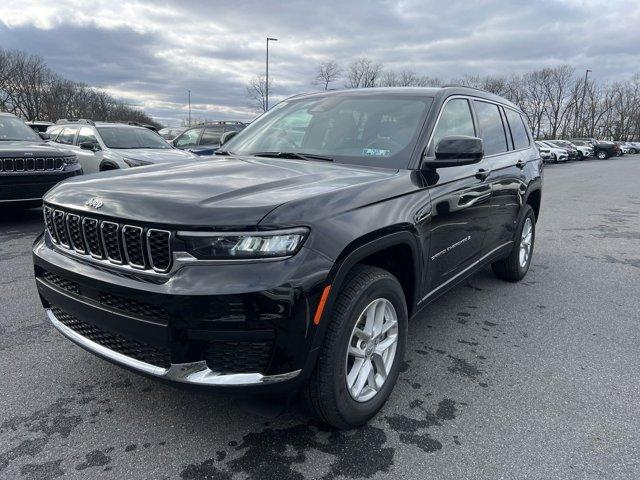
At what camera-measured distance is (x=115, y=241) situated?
2.22m

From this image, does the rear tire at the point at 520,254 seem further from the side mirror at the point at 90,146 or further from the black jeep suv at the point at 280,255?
the side mirror at the point at 90,146

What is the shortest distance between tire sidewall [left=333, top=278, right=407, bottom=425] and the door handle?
1445mm

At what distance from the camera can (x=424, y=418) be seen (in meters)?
2.66

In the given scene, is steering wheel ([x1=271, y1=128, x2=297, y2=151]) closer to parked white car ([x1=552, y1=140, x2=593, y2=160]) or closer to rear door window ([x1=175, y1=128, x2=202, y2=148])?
rear door window ([x1=175, y1=128, x2=202, y2=148])

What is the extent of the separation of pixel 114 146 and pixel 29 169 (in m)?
2.62

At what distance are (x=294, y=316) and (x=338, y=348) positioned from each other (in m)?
0.34

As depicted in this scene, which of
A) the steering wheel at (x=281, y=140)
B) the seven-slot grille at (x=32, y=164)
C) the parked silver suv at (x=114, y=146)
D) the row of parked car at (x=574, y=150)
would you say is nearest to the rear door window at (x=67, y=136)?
the parked silver suv at (x=114, y=146)

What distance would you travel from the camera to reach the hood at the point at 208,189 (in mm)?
2055

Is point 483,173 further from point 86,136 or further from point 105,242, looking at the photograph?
point 86,136

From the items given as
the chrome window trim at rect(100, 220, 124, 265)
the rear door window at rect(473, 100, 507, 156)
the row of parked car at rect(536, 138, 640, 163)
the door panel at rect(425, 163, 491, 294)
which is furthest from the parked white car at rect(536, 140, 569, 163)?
the chrome window trim at rect(100, 220, 124, 265)

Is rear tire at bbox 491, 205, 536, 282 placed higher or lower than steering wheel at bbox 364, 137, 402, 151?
lower

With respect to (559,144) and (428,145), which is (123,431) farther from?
(559,144)

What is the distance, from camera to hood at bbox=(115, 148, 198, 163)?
28.2ft

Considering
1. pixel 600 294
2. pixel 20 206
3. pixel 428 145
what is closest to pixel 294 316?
pixel 428 145
